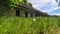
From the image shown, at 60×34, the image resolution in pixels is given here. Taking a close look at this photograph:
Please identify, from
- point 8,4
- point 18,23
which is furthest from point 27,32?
point 8,4

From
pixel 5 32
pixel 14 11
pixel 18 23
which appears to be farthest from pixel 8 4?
pixel 5 32

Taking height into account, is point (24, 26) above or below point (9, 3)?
below

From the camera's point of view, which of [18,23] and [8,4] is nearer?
[18,23]

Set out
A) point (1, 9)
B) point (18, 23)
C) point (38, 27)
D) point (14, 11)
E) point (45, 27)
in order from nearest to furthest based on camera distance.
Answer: point (18, 23) → point (38, 27) → point (45, 27) → point (1, 9) → point (14, 11)

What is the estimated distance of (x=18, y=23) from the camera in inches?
407

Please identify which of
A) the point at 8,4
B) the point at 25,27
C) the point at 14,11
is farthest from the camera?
the point at 14,11

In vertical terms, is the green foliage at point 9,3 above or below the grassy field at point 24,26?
above

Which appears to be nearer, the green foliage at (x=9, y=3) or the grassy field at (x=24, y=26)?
the grassy field at (x=24, y=26)

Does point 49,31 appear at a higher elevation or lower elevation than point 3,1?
lower

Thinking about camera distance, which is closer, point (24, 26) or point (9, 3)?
point (24, 26)

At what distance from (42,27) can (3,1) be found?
11.4 m

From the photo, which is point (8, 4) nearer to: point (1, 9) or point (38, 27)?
point (1, 9)

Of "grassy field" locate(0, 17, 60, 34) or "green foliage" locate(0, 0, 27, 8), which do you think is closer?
"grassy field" locate(0, 17, 60, 34)

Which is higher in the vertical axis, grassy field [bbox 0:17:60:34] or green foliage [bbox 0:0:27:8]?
green foliage [bbox 0:0:27:8]
